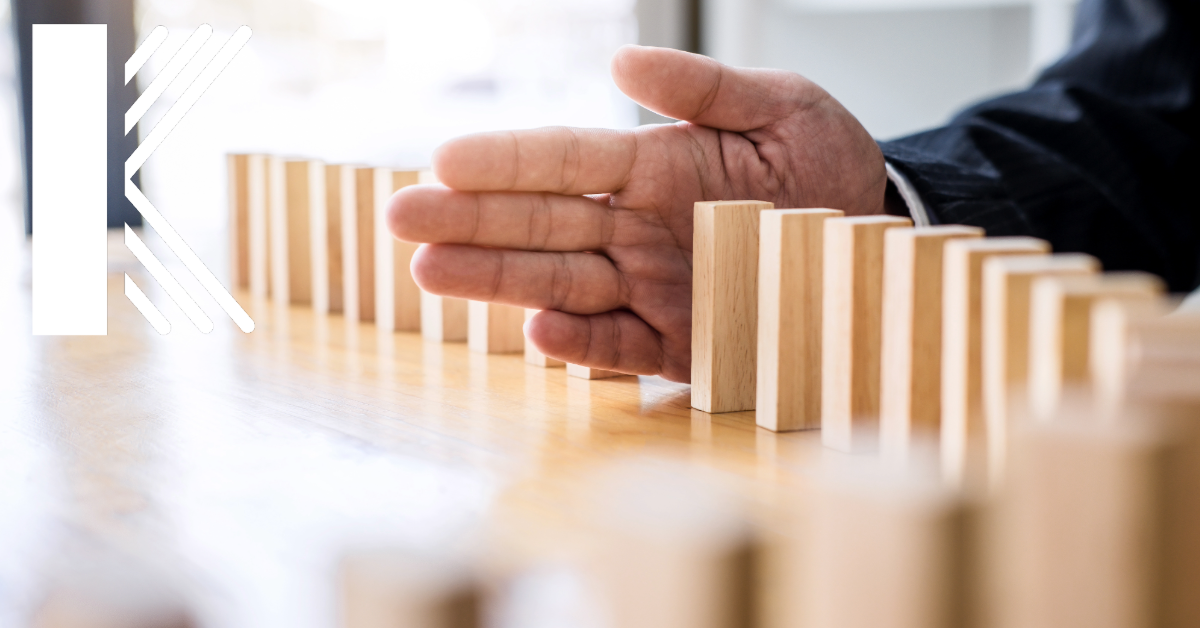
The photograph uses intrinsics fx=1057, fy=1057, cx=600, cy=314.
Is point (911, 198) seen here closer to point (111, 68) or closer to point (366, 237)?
point (366, 237)

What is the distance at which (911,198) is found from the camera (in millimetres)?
694

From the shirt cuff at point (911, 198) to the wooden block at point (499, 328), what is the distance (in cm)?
26

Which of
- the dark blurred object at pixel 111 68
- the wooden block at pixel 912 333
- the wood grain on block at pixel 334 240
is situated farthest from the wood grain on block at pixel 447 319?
the dark blurred object at pixel 111 68

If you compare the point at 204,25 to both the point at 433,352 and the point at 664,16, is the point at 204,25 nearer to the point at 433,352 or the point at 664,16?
the point at 664,16

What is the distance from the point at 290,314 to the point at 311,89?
977mm

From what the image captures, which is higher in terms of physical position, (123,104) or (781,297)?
Result: (123,104)

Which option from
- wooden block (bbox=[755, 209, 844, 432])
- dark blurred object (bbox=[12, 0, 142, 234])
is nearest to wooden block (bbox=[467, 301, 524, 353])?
wooden block (bbox=[755, 209, 844, 432])

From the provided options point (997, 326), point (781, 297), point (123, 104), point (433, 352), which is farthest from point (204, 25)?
point (997, 326)

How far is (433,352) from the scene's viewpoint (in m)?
0.66

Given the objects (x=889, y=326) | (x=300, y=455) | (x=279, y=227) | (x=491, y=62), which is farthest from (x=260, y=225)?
(x=491, y=62)

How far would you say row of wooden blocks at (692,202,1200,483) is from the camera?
1.01 feet

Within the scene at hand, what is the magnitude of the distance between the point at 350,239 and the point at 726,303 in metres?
0.38

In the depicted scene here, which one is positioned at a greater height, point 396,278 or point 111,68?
point 111,68

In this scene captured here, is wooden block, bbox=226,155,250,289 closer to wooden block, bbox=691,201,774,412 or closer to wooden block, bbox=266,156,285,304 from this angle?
wooden block, bbox=266,156,285,304
